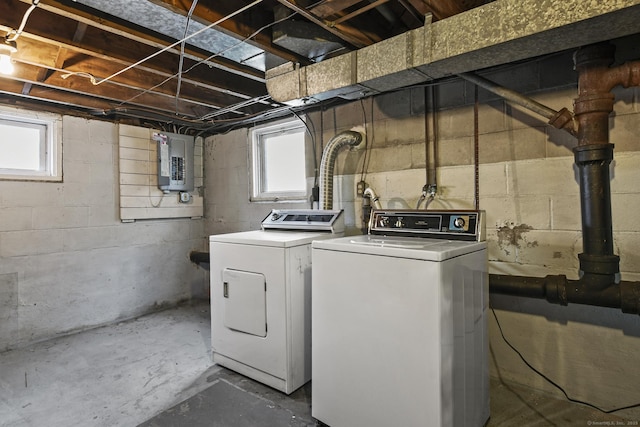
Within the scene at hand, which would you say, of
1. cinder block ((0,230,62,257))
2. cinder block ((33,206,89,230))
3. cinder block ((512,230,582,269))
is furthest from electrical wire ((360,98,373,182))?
cinder block ((0,230,62,257))

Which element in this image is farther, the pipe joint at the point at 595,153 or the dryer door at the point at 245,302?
the dryer door at the point at 245,302

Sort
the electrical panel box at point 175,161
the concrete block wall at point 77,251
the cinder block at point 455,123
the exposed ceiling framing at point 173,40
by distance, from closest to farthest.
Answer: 1. the exposed ceiling framing at point 173,40
2. the cinder block at point 455,123
3. the concrete block wall at point 77,251
4. the electrical panel box at point 175,161

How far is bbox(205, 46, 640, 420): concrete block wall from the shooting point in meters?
1.76

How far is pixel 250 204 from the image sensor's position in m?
3.63

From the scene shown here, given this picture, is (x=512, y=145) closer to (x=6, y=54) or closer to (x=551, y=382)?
(x=551, y=382)

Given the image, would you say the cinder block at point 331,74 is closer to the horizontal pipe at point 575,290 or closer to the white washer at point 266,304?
the white washer at point 266,304

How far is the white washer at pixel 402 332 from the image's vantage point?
4.63 ft

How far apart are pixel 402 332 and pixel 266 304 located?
941mm

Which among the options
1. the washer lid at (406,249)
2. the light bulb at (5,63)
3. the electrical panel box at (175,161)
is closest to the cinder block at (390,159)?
the washer lid at (406,249)

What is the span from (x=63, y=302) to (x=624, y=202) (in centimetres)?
411

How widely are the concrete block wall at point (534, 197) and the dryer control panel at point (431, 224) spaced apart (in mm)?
330

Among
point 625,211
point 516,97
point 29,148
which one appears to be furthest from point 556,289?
point 29,148

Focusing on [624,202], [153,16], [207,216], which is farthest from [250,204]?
[624,202]

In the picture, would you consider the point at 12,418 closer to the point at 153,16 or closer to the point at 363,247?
the point at 363,247
